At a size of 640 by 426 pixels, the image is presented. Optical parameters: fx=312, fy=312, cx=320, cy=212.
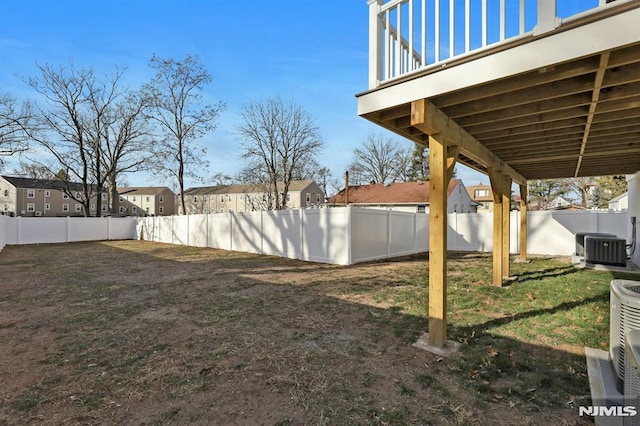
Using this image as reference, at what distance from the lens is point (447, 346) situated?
3350 millimetres

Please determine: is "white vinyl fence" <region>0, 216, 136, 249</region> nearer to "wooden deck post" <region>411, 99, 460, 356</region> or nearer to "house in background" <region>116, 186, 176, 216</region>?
"wooden deck post" <region>411, 99, 460, 356</region>

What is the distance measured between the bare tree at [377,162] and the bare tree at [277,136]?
25.3ft

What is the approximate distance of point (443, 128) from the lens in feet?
10.9

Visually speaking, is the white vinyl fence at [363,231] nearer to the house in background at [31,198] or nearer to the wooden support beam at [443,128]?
the wooden support beam at [443,128]

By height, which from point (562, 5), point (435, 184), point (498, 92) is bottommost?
point (435, 184)

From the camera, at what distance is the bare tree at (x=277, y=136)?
26.0 m

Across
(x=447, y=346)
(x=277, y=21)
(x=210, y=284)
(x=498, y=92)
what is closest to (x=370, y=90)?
(x=498, y=92)

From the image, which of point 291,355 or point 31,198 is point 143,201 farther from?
point 291,355

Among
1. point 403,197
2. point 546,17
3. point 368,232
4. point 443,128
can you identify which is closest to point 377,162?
point 403,197

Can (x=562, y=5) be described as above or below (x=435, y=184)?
above

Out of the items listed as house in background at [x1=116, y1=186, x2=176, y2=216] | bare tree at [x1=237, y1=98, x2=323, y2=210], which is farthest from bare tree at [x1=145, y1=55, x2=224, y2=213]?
house in background at [x1=116, y1=186, x2=176, y2=216]

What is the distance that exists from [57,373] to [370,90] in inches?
160

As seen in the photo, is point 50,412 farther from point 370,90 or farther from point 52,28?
point 52,28

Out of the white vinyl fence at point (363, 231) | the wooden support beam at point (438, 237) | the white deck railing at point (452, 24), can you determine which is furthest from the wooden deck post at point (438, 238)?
the white vinyl fence at point (363, 231)
